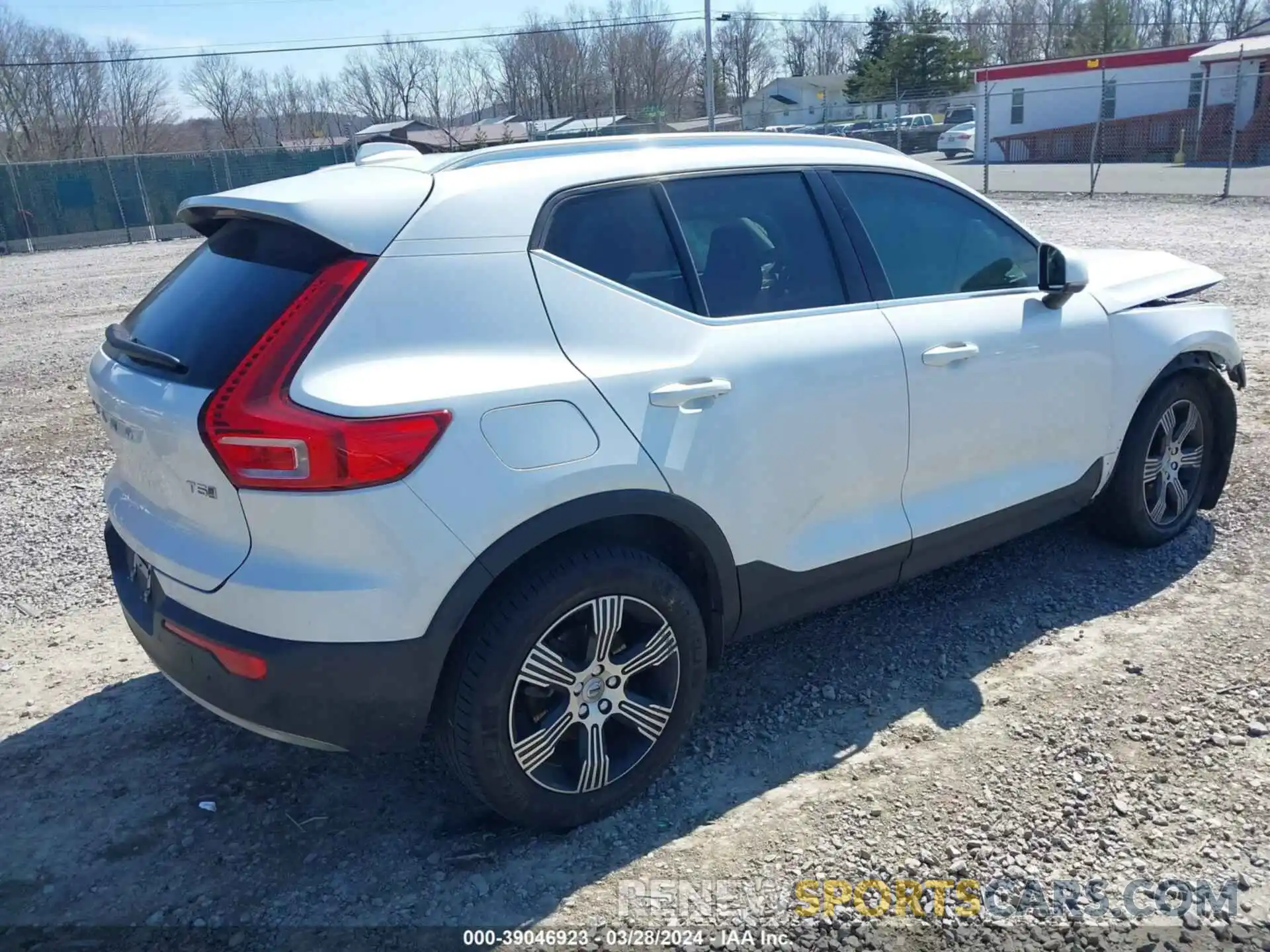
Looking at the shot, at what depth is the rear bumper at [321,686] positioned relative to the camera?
252cm

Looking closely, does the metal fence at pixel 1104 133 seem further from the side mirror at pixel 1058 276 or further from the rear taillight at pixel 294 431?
the rear taillight at pixel 294 431

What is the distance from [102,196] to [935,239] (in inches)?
1142

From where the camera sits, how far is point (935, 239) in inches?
150

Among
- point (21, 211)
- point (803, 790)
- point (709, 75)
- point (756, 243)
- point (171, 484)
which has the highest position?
point (709, 75)

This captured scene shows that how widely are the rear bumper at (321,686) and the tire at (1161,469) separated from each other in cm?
325

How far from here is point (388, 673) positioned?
2.55 m

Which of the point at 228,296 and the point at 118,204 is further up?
the point at 228,296

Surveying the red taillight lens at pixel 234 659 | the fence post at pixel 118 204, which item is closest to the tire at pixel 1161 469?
the red taillight lens at pixel 234 659

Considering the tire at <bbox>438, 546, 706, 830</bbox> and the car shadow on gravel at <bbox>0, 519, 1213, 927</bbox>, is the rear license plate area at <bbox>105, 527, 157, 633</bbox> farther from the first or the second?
the tire at <bbox>438, 546, 706, 830</bbox>

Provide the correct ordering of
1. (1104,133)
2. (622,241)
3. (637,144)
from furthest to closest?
(1104,133)
(637,144)
(622,241)

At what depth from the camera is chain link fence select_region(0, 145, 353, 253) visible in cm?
2639

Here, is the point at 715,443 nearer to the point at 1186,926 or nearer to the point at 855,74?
the point at 1186,926

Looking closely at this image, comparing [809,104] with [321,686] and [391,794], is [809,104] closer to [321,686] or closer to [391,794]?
[391,794]

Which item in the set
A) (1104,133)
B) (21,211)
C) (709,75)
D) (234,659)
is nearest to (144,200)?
(21,211)
